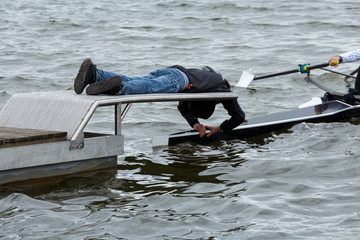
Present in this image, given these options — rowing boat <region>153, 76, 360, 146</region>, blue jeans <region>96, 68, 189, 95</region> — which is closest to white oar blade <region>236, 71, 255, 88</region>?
rowing boat <region>153, 76, 360, 146</region>

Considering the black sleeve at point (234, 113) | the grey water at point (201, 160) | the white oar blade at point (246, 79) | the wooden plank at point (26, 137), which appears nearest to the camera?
the grey water at point (201, 160)

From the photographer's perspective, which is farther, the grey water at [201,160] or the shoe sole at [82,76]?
the shoe sole at [82,76]

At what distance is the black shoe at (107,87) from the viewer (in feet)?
21.5

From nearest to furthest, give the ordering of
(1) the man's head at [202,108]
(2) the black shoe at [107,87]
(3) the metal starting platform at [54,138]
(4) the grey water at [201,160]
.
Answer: (4) the grey water at [201,160]
(3) the metal starting platform at [54,138]
(2) the black shoe at [107,87]
(1) the man's head at [202,108]

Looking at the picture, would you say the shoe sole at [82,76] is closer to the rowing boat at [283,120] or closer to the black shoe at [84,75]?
the black shoe at [84,75]

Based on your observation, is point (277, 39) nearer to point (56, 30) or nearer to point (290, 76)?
point (290, 76)

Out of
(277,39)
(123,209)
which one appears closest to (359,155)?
(123,209)

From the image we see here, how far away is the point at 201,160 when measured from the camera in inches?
294

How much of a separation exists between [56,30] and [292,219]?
1512 centimetres

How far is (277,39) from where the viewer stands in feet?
57.4

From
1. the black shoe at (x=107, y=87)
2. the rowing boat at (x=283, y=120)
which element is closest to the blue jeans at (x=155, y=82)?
the black shoe at (x=107, y=87)

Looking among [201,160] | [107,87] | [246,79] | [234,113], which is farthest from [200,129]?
[246,79]

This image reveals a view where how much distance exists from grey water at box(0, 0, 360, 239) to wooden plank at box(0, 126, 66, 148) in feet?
1.57

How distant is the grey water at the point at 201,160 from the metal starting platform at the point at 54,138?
0.17m
